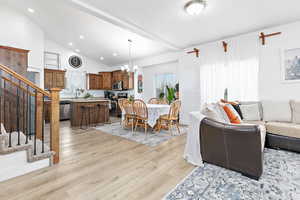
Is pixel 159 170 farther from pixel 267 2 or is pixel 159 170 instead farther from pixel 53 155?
pixel 267 2

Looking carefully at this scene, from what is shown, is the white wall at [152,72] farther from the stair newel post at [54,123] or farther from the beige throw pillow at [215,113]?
the stair newel post at [54,123]

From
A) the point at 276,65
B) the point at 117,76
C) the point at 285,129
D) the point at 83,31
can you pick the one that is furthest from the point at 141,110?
the point at 117,76

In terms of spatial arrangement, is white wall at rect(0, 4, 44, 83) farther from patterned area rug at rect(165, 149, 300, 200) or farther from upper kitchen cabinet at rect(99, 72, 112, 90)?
patterned area rug at rect(165, 149, 300, 200)

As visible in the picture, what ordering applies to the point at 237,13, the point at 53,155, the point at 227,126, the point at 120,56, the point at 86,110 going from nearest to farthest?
the point at 227,126 < the point at 53,155 < the point at 237,13 < the point at 86,110 < the point at 120,56

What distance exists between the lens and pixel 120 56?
21.2ft

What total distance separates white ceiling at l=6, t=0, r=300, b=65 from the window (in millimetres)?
1074

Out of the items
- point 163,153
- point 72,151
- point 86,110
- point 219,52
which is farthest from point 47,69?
point 219,52

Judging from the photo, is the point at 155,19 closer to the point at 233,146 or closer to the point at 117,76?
the point at 233,146

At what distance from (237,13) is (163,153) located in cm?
318

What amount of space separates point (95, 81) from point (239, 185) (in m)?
7.07

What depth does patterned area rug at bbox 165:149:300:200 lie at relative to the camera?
1.50m

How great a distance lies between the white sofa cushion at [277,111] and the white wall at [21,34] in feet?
21.9

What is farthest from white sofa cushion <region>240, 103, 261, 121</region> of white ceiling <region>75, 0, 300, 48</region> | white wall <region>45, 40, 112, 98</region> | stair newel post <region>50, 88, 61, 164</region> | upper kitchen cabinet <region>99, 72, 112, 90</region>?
white wall <region>45, 40, 112, 98</region>

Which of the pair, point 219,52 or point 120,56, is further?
point 120,56
